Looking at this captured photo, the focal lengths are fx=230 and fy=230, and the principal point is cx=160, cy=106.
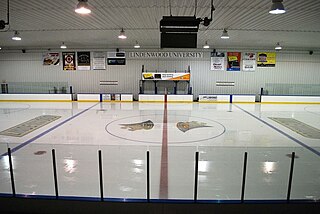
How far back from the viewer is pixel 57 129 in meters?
8.91

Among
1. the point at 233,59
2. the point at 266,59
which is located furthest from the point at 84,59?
the point at 266,59

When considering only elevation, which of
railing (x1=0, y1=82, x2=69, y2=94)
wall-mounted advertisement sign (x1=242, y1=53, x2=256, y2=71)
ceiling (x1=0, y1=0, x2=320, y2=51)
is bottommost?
railing (x1=0, y1=82, x2=69, y2=94)

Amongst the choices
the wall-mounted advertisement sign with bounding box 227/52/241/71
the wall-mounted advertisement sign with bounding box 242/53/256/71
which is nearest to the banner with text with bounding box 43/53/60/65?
the wall-mounted advertisement sign with bounding box 227/52/241/71

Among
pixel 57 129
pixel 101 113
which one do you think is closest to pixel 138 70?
pixel 101 113

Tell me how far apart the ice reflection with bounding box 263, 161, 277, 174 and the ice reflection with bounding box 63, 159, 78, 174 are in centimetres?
321

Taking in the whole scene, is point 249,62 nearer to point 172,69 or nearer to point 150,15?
point 172,69

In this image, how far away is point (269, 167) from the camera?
12.5 ft

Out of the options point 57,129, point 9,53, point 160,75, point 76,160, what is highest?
point 9,53

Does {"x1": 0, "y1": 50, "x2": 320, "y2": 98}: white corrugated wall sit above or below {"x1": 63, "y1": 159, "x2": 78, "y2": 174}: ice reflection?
above

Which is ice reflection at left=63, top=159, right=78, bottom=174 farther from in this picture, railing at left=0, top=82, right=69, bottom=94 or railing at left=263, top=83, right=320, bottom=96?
railing at left=263, top=83, right=320, bottom=96

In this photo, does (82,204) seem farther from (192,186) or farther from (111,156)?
(192,186)

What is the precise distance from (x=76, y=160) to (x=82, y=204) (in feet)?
2.50

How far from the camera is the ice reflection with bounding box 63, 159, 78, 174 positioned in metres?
4.02

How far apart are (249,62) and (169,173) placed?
15176 millimetres
